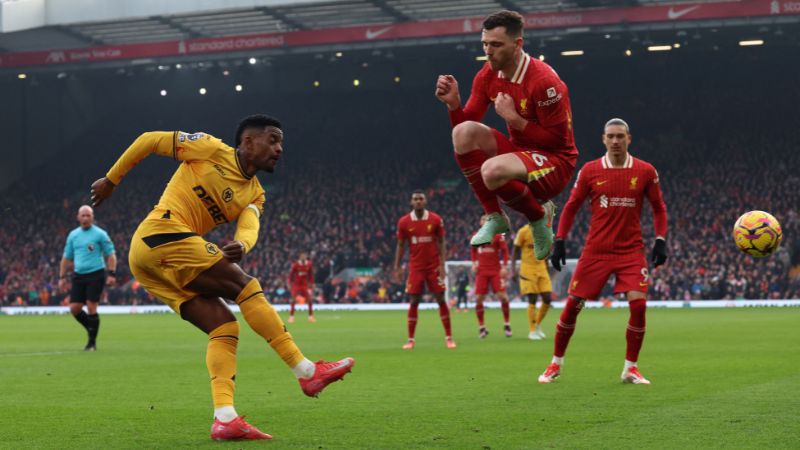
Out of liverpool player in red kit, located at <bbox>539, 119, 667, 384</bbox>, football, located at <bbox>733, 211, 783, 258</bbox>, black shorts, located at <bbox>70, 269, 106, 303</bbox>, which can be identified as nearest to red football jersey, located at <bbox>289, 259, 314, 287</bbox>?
black shorts, located at <bbox>70, 269, 106, 303</bbox>

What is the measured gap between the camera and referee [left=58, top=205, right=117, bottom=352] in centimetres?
1723

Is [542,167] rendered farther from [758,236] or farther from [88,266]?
[88,266]

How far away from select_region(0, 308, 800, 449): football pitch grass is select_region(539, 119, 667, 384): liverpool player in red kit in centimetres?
69

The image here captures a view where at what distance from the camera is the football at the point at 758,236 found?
990 centimetres

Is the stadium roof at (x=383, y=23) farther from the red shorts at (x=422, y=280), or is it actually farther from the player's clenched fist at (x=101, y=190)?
the player's clenched fist at (x=101, y=190)

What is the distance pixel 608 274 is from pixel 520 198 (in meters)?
3.91

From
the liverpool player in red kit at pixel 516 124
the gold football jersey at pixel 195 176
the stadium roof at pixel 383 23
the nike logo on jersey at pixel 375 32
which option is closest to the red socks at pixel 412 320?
the gold football jersey at pixel 195 176

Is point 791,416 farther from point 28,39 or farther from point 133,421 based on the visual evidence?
point 28,39

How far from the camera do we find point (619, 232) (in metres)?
10.9

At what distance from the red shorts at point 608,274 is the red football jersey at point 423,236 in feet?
22.7

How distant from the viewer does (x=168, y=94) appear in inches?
A: 2152

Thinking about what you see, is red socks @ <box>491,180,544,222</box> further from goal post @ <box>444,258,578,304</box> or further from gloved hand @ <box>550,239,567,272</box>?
goal post @ <box>444,258,578,304</box>

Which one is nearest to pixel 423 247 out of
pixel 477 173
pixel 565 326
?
pixel 565 326

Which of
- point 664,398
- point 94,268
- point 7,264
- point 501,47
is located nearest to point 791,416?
point 664,398
